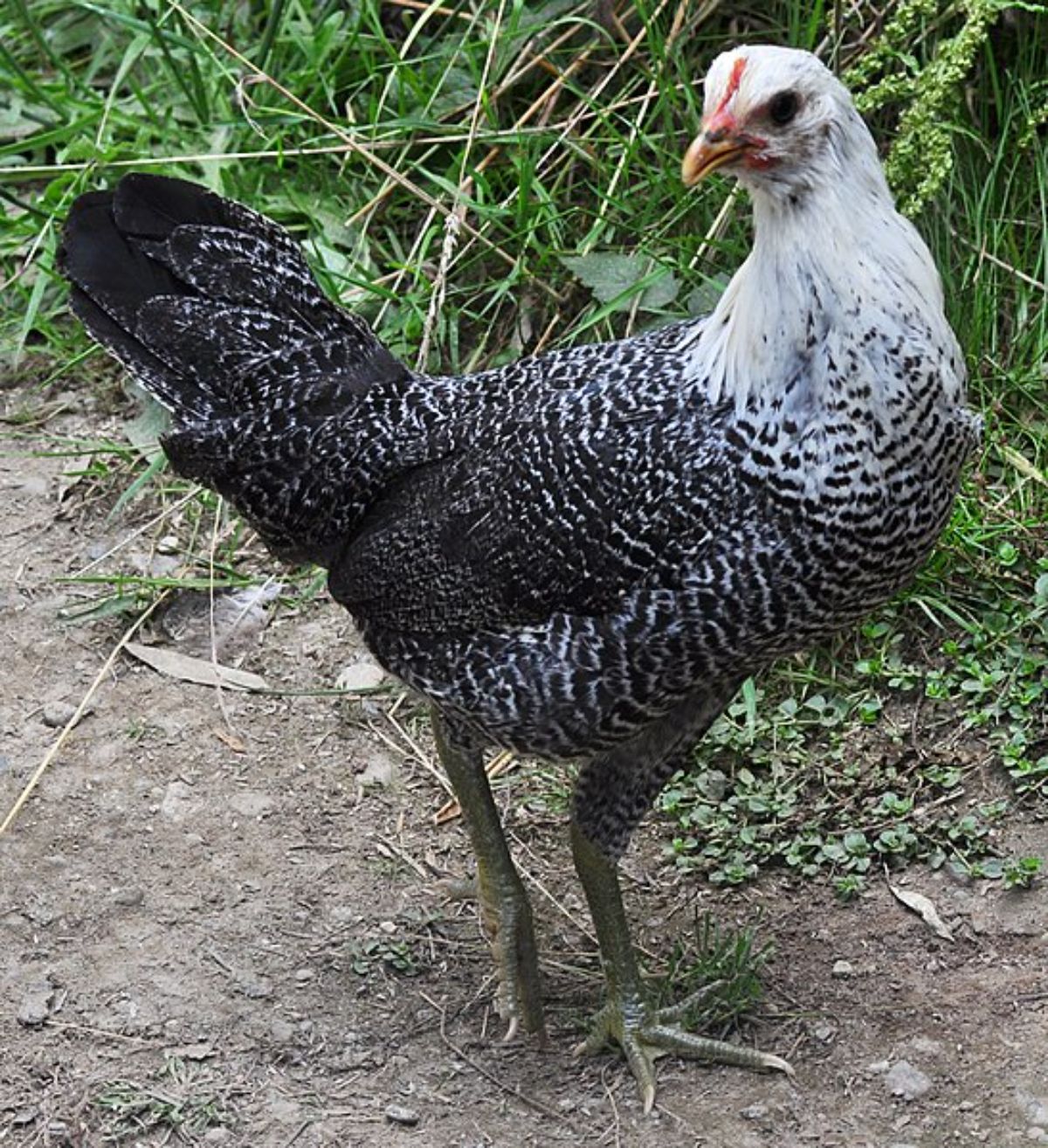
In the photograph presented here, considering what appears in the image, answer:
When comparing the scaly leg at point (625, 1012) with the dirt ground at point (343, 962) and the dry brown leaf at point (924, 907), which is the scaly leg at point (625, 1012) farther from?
the dry brown leaf at point (924, 907)

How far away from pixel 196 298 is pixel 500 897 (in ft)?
4.94

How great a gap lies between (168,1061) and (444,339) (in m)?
2.42

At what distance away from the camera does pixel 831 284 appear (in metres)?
3.51

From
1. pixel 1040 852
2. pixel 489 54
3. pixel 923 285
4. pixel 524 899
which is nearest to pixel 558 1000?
pixel 524 899

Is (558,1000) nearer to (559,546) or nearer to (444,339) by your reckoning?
(559,546)

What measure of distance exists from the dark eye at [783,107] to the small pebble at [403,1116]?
209 cm

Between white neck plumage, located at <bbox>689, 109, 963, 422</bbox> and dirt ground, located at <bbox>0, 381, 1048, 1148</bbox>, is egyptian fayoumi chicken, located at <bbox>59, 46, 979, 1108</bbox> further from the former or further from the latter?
dirt ground, located at <bbox>0, 381, 1048, 1148</bbox>

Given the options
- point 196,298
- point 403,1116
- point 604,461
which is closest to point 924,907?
point 403,1116

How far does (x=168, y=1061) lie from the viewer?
4.07 meters

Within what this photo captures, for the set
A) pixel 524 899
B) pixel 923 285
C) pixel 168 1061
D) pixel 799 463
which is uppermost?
pixel 923 285

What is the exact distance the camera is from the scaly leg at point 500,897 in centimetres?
427

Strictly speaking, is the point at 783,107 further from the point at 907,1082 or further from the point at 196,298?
the point at 907,1082

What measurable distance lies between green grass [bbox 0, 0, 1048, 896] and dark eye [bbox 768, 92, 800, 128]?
52.6 inches

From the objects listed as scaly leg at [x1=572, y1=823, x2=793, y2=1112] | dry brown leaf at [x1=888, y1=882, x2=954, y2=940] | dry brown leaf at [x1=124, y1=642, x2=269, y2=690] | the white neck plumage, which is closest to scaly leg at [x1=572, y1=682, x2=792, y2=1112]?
scaly leg at [x1=572, y1=823, x2=793, y2=1112]
